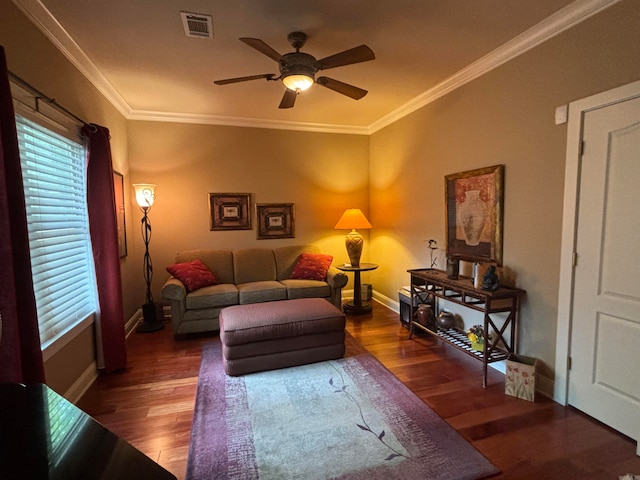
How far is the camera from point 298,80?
2385mm

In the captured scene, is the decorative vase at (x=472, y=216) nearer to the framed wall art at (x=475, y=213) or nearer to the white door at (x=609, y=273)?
the framed wall art at (x=475, y=213)

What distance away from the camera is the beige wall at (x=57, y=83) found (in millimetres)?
1880

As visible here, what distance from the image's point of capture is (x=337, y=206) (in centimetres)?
507

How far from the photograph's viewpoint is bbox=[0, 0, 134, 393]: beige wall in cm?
188

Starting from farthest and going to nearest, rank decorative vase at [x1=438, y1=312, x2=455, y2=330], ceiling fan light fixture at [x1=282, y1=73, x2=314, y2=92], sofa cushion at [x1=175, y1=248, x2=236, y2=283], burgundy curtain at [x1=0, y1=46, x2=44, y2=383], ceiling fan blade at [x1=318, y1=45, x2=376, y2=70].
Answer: sofa cushion at [x1=175, y1=248, x2=236, y2=283] → decorative vase at [x1=438, y1=312, x2=455, y2=330] → ceiling fan light fixture at [x1=282, y1=73, x2=314, y2=92] → ceiling fan blade at [x1=318, y1=45, x2=376, y2=70] → burgundy curtain at [x1=0, y1=46, x2=44, y2=383]

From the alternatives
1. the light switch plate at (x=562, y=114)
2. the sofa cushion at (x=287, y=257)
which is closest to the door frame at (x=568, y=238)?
the light switch plate at (x=562, y=114)

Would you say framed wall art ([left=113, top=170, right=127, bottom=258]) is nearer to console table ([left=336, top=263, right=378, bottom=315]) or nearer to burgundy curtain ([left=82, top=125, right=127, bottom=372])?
burgundy curtain ([left=82, top=125, right=127, bottom=372])

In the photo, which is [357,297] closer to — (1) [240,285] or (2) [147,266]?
(1) [240,285]

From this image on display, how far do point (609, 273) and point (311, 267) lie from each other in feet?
9.85

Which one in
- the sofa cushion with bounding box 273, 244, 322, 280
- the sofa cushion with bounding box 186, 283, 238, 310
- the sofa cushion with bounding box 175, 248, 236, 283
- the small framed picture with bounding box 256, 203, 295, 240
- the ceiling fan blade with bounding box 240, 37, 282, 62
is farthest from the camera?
the small framed picture with bounding box 256, 203, 295, 240

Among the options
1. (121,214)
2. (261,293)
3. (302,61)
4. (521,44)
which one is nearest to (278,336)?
(261,293)

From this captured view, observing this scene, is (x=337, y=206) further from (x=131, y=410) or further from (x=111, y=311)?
(x=131, y=410)

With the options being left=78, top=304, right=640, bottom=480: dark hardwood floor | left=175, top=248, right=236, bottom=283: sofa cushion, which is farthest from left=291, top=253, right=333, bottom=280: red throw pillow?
left=78, top=304, right=640, bottom=480: dark hardwood floor

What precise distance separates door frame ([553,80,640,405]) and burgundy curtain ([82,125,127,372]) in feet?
11.7
